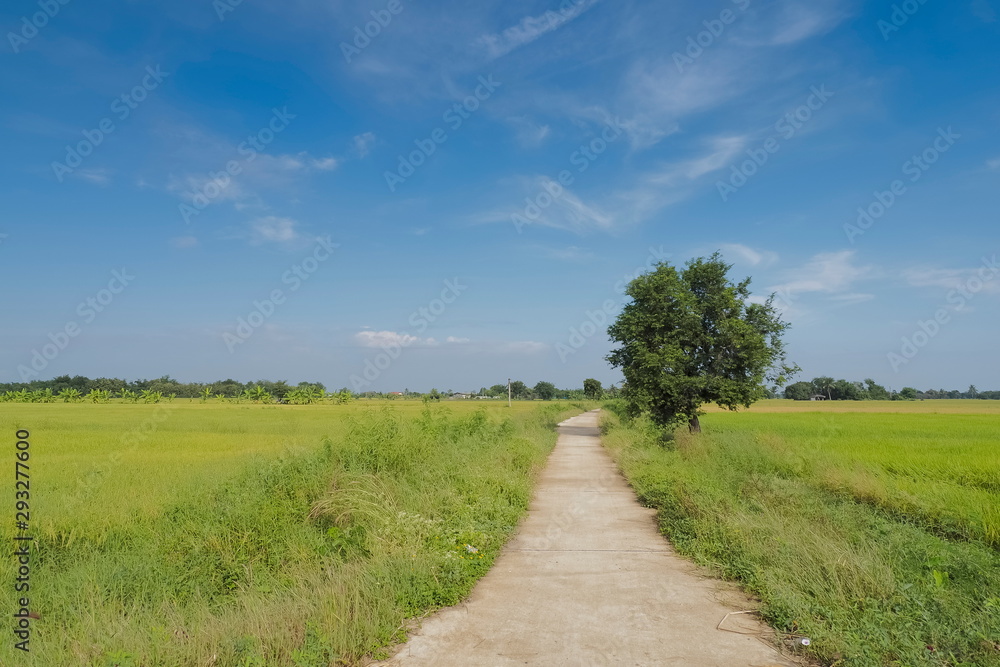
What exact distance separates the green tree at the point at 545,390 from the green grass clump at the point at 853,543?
14779 cm

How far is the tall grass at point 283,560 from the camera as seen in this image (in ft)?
13.8

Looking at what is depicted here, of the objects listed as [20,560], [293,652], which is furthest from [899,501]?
[20,560]

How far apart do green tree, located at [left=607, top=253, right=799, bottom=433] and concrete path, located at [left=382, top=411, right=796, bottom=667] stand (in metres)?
14.9

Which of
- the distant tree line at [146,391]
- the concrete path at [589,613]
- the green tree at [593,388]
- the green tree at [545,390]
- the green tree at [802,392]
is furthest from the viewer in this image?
the green tree at [545,390]

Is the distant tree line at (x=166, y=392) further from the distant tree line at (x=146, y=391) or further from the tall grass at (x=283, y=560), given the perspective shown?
the tall grass at (x=283, y=560)

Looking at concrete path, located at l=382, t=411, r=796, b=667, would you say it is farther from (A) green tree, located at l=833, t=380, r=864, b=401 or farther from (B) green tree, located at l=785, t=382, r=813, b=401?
(B) green tree, located at l=785, t=382, r=813, b=401

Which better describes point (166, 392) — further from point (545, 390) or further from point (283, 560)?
point (283, 560)

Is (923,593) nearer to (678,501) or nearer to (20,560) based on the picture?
(678,501)

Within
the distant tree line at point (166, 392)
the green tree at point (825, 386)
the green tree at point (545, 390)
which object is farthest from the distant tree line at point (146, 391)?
the green tree at point (825, 386)

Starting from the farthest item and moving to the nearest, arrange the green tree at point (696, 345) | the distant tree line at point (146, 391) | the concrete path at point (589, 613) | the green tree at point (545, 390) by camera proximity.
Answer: the green tree at point (545, 390) → the distant tree line at point (146, 391) → the green tree at point (696, 345) → the concrete path at point (589, 613)

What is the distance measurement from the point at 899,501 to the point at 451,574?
26.5 ft

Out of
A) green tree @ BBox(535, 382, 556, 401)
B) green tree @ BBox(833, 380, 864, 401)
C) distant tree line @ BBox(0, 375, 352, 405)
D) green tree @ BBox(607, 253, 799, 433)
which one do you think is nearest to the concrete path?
green tree @ BBox(607, 253, 799, 433)

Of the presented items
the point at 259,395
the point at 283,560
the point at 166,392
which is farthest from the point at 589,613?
the point at 166,392

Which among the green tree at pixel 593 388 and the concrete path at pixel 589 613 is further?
the green tree at pixel 593 388
